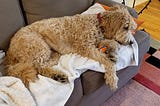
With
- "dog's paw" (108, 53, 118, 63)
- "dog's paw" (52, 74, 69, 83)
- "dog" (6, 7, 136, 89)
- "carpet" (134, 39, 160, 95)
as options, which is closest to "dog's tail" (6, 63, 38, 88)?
"dog" (6, 7, 136, 89)

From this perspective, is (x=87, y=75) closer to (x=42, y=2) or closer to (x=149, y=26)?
(x=42, y=2)

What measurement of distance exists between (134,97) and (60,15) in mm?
1066

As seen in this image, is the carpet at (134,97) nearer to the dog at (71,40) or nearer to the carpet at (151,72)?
the carpet at (151,72)

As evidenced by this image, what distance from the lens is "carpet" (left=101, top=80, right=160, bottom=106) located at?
1918 mm

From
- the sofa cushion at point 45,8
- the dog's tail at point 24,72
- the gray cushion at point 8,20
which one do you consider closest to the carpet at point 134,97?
the dog's tail at point 24,72

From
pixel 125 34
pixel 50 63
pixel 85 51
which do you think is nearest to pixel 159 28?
pixel 125 34

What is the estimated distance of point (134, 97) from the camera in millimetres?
1979

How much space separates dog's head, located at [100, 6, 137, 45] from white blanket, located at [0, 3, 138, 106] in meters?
0.18

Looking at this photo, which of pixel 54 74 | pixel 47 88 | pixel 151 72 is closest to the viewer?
pixel 47 88

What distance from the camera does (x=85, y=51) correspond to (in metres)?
1.62

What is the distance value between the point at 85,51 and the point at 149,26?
1.88 m

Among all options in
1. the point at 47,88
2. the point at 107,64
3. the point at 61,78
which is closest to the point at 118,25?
the point at 107,64

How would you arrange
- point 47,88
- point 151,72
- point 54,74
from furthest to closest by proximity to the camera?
point 151,72, point 54,74, point 47,88

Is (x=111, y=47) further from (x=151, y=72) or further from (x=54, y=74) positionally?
(x=151, y=72)
